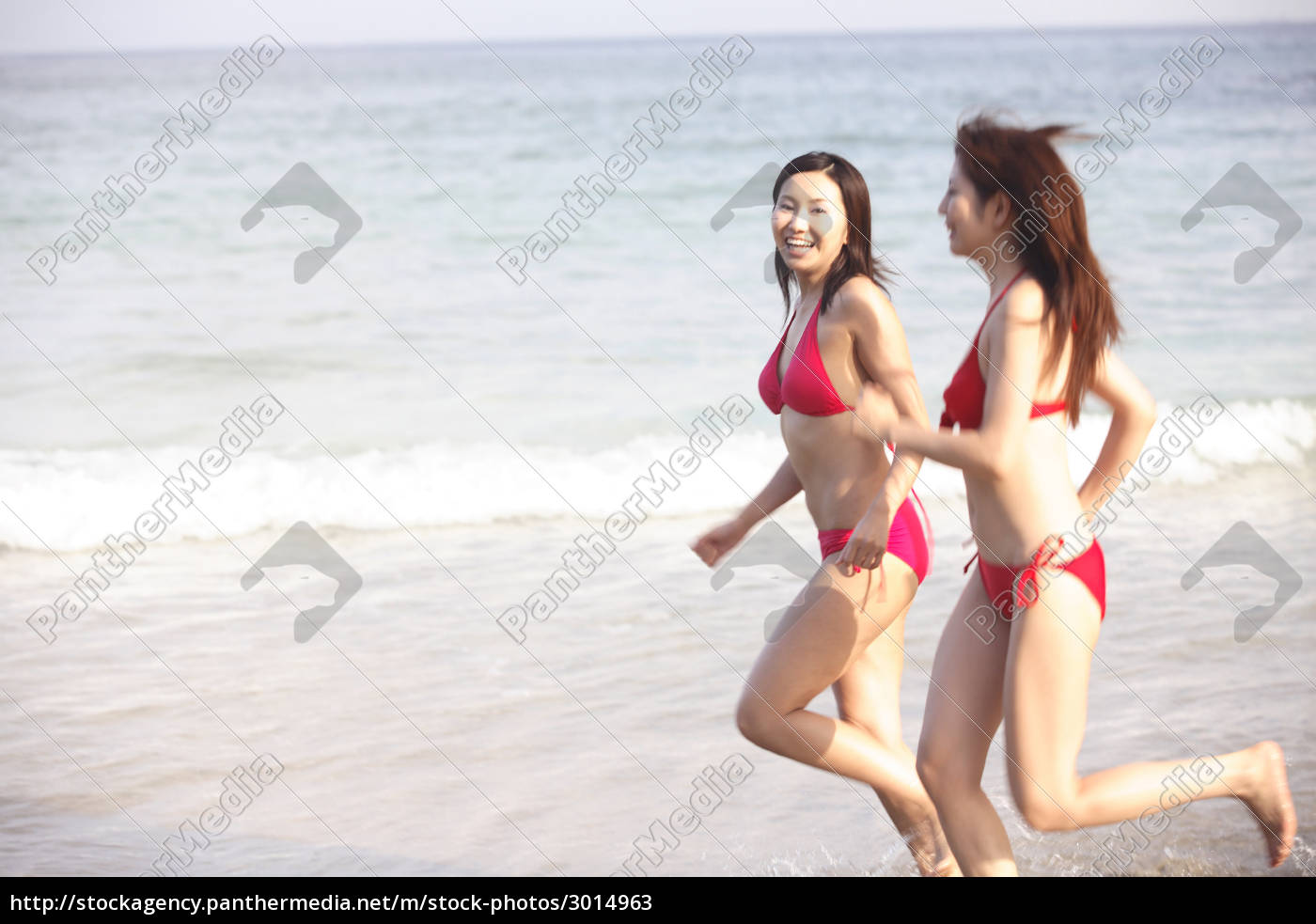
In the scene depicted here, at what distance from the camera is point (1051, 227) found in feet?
8.74

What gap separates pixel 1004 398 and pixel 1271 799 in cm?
128

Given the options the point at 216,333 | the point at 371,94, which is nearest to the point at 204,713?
the point at 216,333

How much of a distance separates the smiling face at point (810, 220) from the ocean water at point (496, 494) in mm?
823

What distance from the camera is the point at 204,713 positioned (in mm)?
4754

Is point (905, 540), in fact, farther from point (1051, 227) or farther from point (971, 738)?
point (1051, 227)

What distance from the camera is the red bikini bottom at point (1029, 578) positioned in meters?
2.74

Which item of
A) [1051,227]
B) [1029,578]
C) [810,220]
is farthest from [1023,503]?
[810,220]

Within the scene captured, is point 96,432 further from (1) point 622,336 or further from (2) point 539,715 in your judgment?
(2) point 539,715

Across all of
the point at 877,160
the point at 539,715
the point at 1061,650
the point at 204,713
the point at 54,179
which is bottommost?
the point at 54,179

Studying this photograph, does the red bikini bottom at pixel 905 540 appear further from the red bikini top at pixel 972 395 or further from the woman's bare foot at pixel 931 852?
the woman's bare foot at pixel 931 852

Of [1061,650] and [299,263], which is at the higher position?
[1061,650]

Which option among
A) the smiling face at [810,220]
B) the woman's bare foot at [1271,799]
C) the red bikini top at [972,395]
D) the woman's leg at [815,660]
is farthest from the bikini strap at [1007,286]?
the woman's bare foot at [1271,799]

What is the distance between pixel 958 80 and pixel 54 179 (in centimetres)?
2487

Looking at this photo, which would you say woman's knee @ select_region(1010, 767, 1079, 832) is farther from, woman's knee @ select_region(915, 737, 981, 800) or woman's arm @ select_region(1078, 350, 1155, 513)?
woman's arm @ select_region(1078, 350, 1155, 513)
